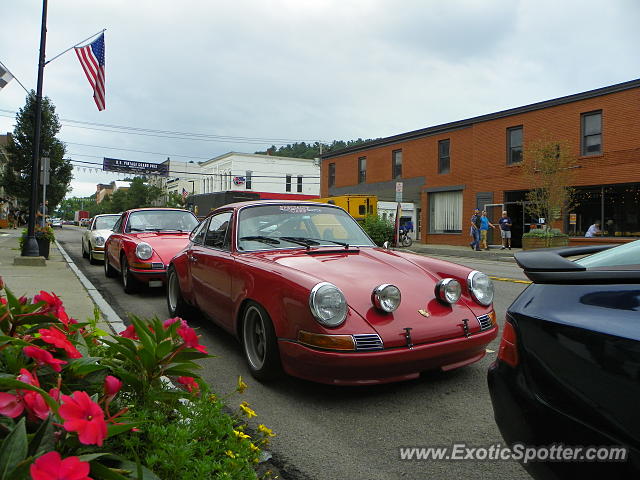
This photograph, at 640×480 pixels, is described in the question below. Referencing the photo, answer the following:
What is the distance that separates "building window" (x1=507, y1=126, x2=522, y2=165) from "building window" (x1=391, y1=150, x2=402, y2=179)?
8.00 meters

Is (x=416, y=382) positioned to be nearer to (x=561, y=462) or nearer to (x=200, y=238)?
(x=561, y=462)

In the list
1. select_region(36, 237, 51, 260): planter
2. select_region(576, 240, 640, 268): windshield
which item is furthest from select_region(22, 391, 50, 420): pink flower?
select_region(36, 237, 51, 260): planter

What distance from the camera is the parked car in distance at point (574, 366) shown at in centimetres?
152

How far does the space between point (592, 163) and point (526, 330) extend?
21500 mm

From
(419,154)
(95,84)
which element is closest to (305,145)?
(419,154)

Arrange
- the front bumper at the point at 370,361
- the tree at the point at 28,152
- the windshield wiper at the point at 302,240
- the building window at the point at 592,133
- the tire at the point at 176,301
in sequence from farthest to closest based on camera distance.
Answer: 1. the tree at the point at 28,152
2. the building window at the point at 592,133
3. the tire at the point at 176,301
4. the windshield wiper at the point at 302,240
5. the front bumper at the point at 370,361

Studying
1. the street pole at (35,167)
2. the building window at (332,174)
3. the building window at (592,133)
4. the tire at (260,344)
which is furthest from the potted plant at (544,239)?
the building window at (332,174)

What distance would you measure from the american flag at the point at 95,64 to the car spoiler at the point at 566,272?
13.5 m

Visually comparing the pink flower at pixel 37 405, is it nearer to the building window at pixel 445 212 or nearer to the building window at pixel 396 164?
the building window at pixel 445 212

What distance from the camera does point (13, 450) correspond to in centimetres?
124

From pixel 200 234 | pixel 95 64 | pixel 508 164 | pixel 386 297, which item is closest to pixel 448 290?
pixel 386 297

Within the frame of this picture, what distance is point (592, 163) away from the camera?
20484 millimetres

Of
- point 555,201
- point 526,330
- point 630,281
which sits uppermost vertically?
point 555,201

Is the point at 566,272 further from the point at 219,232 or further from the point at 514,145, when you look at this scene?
the point at 514,145
